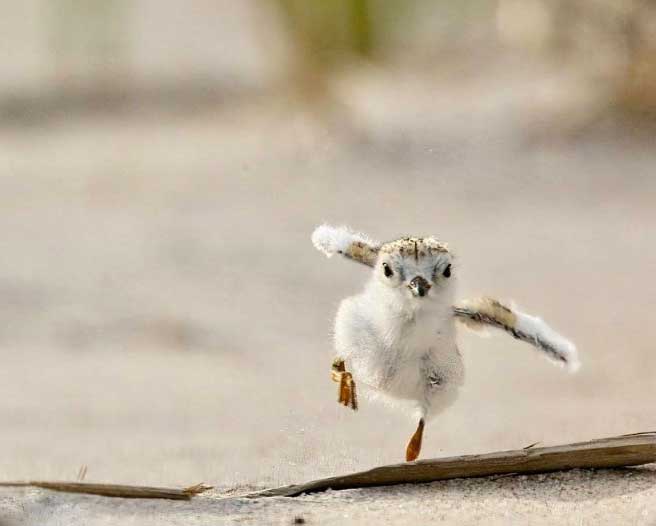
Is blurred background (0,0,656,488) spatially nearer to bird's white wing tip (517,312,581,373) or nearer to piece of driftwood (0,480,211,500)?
piece of driftwood (0,480,211,500)

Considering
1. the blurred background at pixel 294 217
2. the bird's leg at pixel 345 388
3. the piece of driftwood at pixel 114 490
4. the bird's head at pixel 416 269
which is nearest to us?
the piece of driftwood at pixel 114 490

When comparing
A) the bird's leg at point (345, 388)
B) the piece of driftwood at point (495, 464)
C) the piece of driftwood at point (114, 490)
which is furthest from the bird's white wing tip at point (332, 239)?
the piece of driftwood at point (114, 490)

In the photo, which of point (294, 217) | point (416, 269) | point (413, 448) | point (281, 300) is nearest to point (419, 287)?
point (416, 269)

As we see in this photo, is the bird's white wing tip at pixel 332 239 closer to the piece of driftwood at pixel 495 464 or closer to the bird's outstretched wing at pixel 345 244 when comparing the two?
the bird's outstretched wing at pixel 345 244

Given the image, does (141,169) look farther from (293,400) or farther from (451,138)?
(293,400)

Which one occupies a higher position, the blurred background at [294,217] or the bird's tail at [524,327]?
the blurred background at [294,217]

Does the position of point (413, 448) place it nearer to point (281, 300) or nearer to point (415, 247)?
point (415, 247)

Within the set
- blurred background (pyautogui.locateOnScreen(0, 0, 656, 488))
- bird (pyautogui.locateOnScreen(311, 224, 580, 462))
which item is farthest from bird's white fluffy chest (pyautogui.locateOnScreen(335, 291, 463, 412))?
blurred background (pyautogui.locateOnScreen(0, 0, 656, 488))
